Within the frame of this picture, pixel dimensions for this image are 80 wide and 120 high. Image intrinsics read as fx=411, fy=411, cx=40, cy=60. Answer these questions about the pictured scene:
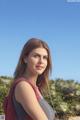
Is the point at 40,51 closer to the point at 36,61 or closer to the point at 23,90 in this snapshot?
the point at 36,61

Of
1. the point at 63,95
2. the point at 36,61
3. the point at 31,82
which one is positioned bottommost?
the point at 63,95

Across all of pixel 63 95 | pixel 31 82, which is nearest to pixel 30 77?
pixel 31 82

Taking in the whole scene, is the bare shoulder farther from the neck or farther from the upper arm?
the neck

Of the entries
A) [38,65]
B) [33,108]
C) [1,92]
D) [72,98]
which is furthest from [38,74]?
[72,98]

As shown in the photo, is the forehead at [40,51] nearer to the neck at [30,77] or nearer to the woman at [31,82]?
the woman at [31,82]

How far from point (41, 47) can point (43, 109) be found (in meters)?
0.48

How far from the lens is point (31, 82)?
122 inches

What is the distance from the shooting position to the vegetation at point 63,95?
10.3 metres

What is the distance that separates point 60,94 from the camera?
1099 centimetres

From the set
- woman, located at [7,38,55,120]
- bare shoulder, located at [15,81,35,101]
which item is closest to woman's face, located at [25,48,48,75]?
woman, located at [7,38,55,120]

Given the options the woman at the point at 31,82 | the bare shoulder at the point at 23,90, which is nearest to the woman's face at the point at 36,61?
the woman at the point at 31,82

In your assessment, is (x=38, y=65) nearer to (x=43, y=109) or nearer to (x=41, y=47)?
(x=41, y=47)

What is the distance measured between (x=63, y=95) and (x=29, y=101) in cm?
819

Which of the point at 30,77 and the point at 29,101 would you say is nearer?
the point at 29,101
